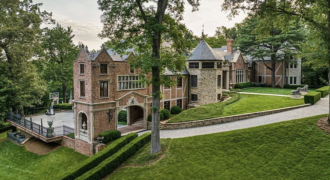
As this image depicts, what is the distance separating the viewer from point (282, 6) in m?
13.1

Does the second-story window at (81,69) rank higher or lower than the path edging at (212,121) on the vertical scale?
higher

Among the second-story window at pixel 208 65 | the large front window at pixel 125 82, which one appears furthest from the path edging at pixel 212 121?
the second-story window at pixel 208 65

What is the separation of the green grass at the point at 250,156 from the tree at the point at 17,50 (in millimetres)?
17536

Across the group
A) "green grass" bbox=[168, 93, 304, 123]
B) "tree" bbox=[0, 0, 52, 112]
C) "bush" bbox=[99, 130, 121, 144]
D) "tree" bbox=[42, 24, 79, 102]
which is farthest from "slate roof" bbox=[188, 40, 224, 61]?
"tree" bbox=[42, 24, 79, 102]

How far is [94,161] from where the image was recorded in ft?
42.0

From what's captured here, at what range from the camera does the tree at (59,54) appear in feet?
109

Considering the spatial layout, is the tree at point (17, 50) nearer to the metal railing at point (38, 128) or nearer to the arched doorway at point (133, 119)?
the metal railing at point (38, 128)

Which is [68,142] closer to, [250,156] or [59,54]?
[250,156]

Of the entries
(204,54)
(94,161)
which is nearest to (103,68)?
(94,161)

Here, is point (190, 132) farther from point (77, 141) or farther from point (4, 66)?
point (4, 66)

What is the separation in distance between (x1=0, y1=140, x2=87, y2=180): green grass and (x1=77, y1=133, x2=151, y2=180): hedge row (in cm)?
417

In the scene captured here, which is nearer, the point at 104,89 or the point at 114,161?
the point at 114,161

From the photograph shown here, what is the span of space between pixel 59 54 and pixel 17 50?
38.1 ft

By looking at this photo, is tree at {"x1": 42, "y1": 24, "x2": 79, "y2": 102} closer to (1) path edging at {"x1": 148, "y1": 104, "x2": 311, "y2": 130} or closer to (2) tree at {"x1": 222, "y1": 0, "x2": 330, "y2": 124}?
(1) path edging at {"x1": 148, "y1": 104, "x2": 311, "y2": 130}
